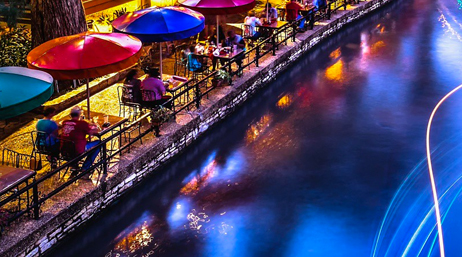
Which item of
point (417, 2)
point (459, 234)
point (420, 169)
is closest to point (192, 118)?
point (420, 169)

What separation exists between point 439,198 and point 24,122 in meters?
8.35

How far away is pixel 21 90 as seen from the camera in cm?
946

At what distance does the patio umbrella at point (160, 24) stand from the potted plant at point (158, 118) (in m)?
1.60

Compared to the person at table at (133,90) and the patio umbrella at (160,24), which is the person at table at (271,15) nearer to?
the patio umbrella at (160,24)

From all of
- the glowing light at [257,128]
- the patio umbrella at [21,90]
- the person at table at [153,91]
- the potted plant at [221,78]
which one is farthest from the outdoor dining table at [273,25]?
the patio umbrella at [21,90]

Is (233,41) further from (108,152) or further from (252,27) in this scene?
(108,152)

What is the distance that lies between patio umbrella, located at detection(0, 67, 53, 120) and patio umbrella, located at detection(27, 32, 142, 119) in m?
0.64

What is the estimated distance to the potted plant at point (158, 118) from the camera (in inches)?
473

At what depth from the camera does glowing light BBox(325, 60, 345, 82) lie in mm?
17255

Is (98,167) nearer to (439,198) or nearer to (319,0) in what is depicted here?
(439,198)

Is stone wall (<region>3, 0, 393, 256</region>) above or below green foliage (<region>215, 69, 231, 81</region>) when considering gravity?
below

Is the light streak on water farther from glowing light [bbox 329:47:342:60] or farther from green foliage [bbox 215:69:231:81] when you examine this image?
glowing light [bbox 329:47:342:60]

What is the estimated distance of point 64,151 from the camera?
1054cm

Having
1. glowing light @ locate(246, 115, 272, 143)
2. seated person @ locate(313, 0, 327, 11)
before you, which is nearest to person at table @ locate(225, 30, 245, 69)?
glowing light @ locate(246, 115, 272, 143)
